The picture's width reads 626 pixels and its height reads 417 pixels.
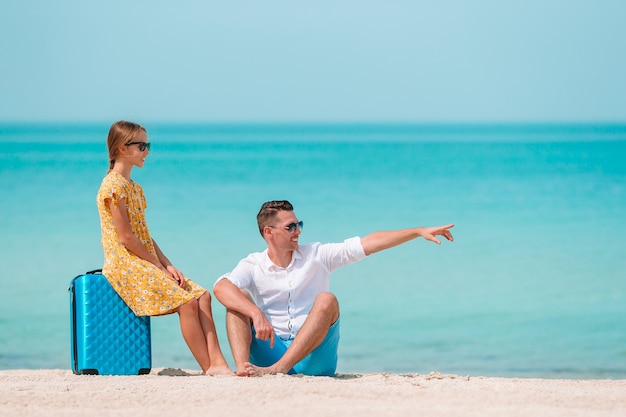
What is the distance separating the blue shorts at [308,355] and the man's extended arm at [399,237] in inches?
16.1

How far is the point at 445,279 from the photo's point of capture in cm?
1178

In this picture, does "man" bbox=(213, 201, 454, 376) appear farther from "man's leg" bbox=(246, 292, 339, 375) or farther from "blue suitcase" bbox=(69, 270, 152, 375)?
"blue suitcase" bbox=(69, 270, 152, 375)

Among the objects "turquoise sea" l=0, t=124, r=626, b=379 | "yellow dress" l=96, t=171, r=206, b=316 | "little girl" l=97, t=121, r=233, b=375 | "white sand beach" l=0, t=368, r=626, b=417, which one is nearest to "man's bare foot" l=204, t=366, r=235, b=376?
"little girl" l=97, t=121, r=233, b=375

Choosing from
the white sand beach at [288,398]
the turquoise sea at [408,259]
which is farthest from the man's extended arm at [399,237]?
the turquoise sea at [408,259]

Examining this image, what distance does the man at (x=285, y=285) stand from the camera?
489 cm

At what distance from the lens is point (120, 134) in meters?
5.02

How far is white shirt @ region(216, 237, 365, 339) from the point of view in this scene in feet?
16.5

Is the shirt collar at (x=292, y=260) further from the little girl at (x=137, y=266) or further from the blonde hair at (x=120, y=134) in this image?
the blonde hair at (x=120, y=134)

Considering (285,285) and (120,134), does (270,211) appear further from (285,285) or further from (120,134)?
(120,134)

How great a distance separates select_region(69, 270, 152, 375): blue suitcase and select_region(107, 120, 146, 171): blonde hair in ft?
2.04

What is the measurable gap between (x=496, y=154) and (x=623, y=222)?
26.2m

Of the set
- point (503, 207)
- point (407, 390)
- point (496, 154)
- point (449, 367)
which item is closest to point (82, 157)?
point (496, 154)

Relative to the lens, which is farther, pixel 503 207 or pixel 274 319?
pixel 503 207

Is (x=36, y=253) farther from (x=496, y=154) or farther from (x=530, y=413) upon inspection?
(x=496, y=154)
